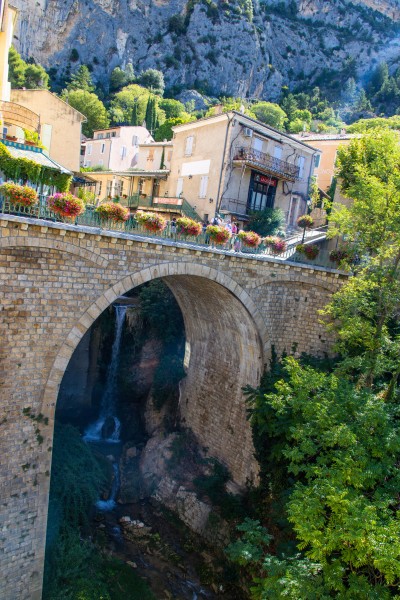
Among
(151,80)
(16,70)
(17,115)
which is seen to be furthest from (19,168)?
(151,80)

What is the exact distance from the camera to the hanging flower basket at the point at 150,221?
14180mm

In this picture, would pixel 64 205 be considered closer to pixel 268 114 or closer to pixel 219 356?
pixel 219 356

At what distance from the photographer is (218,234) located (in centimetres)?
1602

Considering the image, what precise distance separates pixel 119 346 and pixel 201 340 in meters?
5.06

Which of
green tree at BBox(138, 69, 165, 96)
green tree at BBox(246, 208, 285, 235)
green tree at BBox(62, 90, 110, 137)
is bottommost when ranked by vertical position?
green tree at BBox(246, 208, 285, 235)

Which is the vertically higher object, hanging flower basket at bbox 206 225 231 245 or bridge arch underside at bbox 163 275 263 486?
hanging flower basket at bbox 206 225 231 245

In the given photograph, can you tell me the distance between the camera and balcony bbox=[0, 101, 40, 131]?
1986cm

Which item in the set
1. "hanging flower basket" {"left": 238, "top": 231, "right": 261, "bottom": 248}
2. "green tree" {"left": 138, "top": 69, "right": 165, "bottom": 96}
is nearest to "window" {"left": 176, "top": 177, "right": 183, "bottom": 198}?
"hanging flower basket" {"left": 238, "top": 231, "right": 261, "bottom": 248}

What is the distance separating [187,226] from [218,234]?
1.45 m

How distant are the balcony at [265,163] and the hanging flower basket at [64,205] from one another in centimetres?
1563

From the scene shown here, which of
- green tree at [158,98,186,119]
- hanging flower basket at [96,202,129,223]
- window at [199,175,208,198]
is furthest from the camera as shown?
green tree at [158,98,186,119]

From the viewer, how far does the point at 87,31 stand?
65562 mm

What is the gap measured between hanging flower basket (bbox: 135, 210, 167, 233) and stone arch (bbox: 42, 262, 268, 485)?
1231 millimetres

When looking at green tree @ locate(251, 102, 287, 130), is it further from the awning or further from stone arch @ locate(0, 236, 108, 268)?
stone arch @ locate(0, 236, 108, 268)
